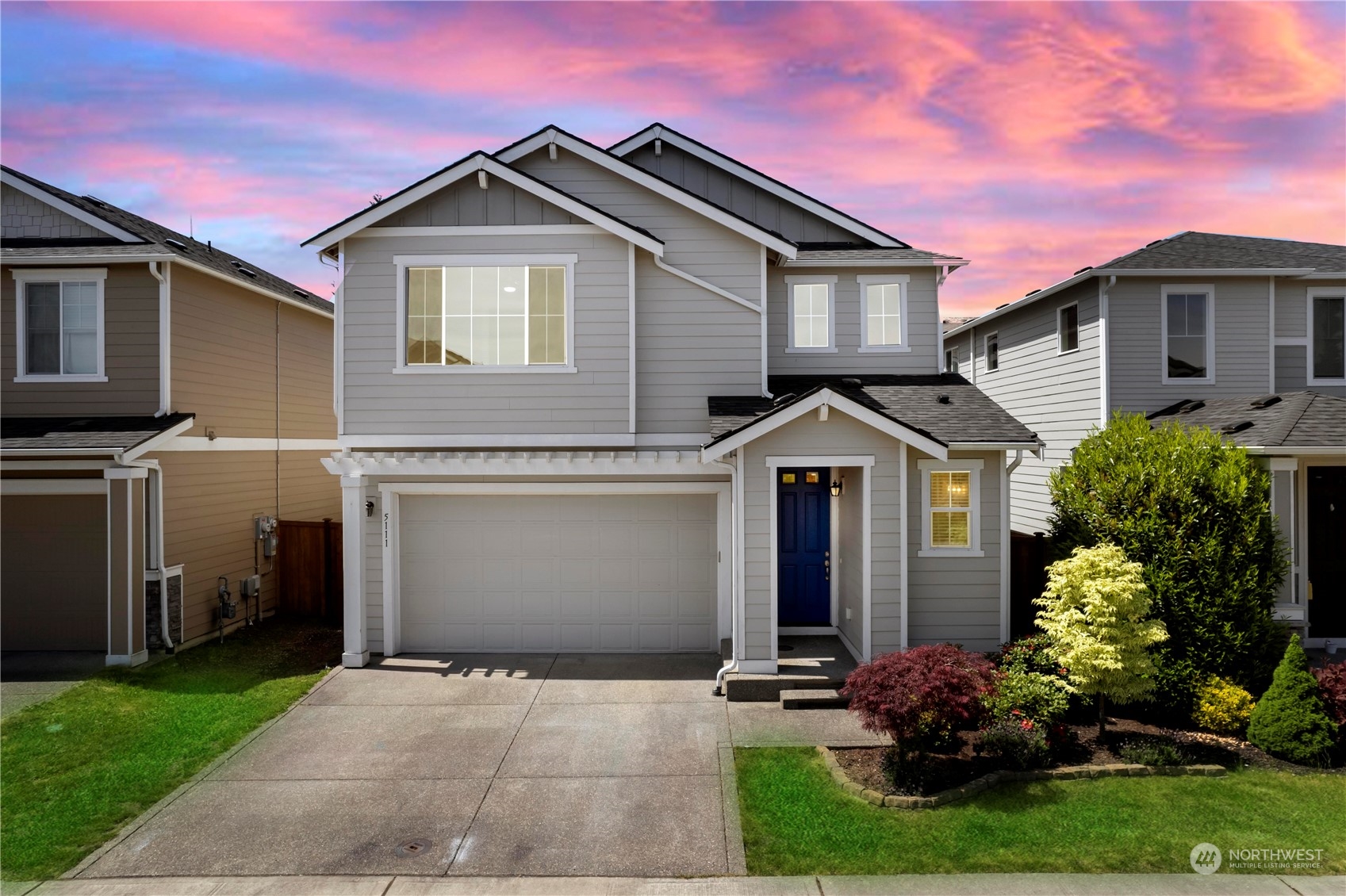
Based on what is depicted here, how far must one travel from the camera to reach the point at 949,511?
1036cm

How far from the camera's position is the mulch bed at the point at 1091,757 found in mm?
7059

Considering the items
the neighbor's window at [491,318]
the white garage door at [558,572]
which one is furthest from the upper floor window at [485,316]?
the white garage door at [558,572]

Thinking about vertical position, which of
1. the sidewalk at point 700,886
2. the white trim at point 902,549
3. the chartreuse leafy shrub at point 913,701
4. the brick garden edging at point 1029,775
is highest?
the white trim at point 902,549

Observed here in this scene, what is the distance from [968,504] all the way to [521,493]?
267 inches

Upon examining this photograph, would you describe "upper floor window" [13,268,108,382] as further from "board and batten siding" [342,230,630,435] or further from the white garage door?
the white garage door

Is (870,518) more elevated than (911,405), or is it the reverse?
(911,405)

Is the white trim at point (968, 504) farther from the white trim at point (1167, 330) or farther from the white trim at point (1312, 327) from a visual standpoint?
the white trim at point (1312, 327)

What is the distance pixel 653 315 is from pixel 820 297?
11.4ft

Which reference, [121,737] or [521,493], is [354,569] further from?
[121,737]

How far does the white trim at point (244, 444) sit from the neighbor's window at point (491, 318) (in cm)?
290

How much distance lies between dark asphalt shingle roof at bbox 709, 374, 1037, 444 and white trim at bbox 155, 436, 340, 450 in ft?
23.1

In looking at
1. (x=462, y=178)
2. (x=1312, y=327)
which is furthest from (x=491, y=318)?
(x=1312, y=327)

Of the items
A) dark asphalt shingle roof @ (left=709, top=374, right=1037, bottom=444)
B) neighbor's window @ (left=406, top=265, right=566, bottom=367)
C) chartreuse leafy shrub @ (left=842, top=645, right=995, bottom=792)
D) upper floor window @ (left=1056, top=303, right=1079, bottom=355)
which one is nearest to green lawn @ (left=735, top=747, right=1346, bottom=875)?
chartreuse leafy shrub @ (left=842, top=645, right=995, bottom=792)

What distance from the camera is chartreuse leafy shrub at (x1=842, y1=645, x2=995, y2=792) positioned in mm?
6809
